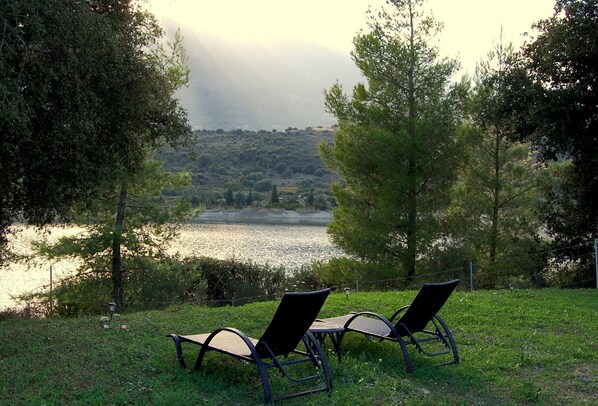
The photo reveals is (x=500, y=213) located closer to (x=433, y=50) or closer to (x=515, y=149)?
(x=515, y=149)

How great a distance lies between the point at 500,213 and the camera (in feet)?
70.4

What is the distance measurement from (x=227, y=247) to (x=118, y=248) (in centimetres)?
834

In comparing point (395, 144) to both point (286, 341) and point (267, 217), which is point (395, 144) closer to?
point (286, 341)


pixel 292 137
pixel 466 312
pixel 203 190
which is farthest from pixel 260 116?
pixel 466 312

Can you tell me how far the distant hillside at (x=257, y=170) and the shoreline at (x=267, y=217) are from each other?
1.80 feet

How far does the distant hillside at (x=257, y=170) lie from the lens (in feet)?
136

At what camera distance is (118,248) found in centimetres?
1866

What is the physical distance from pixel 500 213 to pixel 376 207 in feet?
16.0

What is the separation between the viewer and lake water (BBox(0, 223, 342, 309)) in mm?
20203

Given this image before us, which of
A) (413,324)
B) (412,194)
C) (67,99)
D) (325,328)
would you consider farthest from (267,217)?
(325,328)

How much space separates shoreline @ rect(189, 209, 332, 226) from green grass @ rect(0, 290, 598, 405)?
30.0m

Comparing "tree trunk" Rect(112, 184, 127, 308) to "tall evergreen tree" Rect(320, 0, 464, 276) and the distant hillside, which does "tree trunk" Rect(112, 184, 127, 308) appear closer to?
"tall evergreen tree" Rect(320, 0, 464, 276)

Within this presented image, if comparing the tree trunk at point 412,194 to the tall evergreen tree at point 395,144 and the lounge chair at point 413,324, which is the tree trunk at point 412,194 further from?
the lounge chair at point 413,324

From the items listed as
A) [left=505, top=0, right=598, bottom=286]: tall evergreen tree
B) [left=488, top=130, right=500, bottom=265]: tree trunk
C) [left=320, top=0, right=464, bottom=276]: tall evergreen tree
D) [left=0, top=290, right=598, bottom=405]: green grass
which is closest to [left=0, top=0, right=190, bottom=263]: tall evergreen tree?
[left=0, top=290, right=598, bottom=405]: green grass
